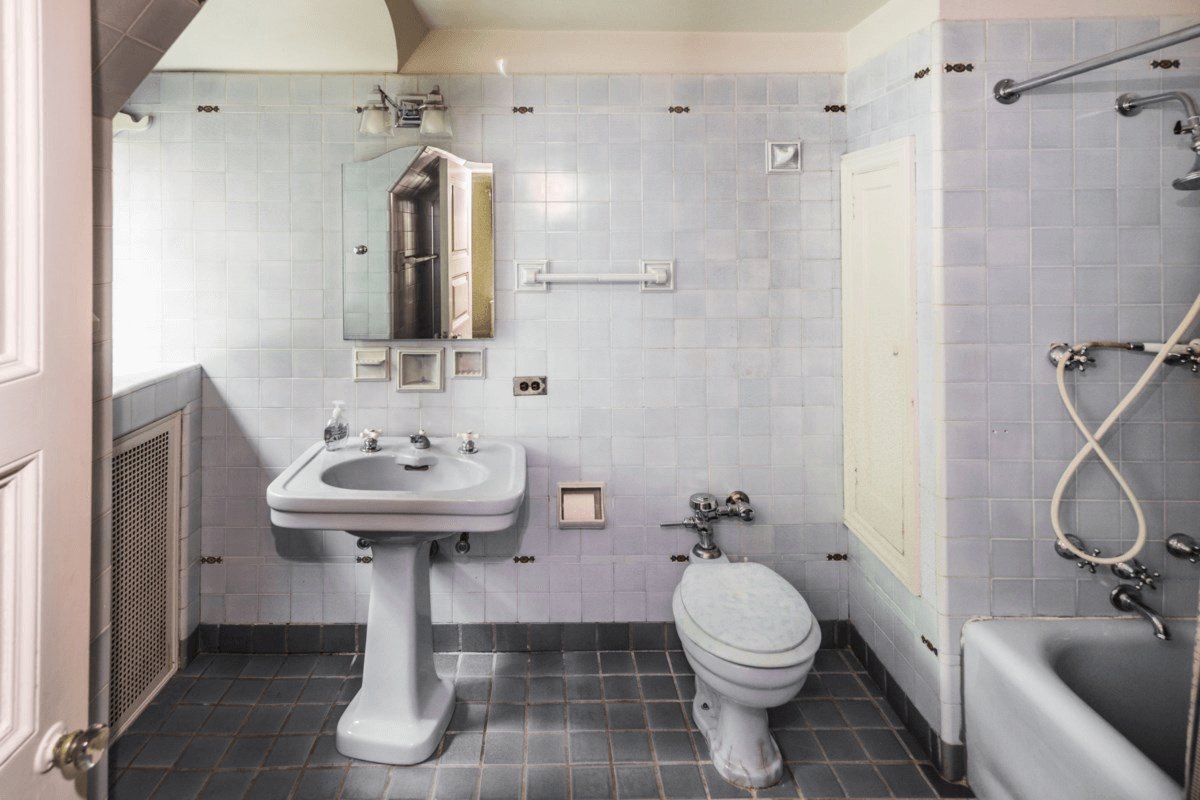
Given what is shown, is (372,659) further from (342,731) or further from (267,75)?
(267,75)

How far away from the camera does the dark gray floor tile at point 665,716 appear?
2.20 m

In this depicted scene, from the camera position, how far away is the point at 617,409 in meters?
Result: 2.60

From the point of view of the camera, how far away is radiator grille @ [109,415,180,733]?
2.12 meters

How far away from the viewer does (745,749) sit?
197cm

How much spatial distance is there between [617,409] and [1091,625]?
4.94 feet

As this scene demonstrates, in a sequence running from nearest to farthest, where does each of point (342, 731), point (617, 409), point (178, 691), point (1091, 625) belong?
point (1091, 625) < point (342, 731) < point (178, 691) < point (617, 409)

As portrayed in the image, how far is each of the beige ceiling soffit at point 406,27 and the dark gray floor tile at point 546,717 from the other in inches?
83.5

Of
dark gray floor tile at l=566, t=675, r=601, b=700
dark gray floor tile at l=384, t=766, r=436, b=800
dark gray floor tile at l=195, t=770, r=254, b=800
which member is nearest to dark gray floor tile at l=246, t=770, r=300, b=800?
dark gray floor tile at l=195, t=770, r=254, b=800

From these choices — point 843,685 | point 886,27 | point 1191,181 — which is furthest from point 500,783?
point 886,27

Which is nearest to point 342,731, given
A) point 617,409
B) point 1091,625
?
point 617,409

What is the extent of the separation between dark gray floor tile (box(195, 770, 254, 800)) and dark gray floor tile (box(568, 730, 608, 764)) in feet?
2.81

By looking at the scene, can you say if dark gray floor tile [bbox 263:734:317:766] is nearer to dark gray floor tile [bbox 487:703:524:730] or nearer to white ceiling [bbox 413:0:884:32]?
dark gray floor tile [bbox 487:703:524:730]

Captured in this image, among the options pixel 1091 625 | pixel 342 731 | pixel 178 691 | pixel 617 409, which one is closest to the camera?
pixel 1091 625

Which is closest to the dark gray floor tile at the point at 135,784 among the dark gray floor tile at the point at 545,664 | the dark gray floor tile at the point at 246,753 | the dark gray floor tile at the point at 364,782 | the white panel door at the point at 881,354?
the dark gray floor tile at the point at 246,753
